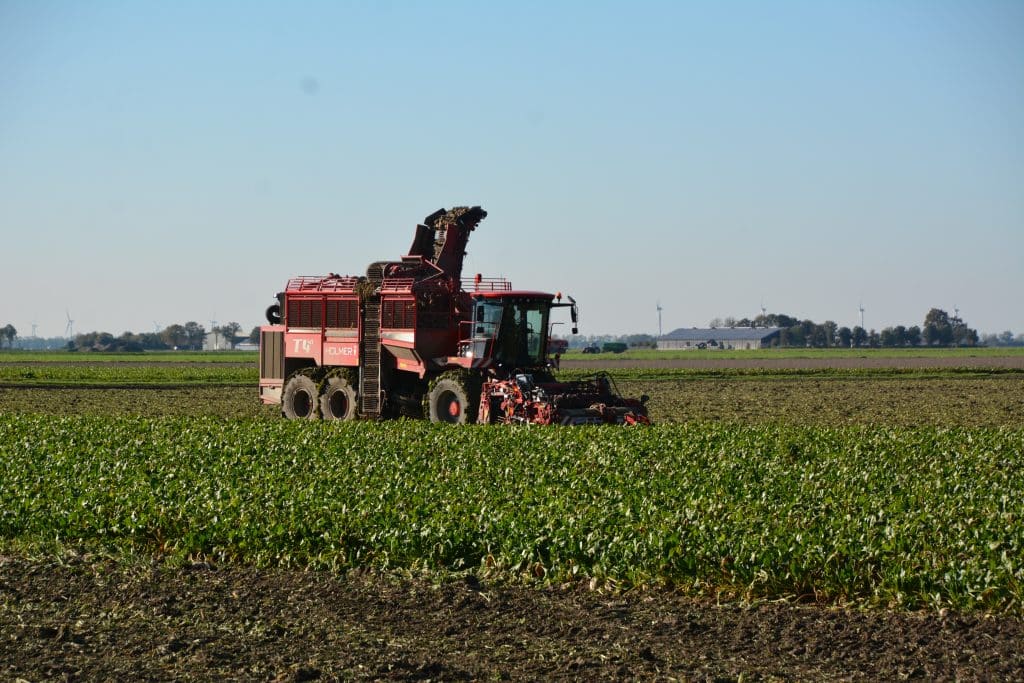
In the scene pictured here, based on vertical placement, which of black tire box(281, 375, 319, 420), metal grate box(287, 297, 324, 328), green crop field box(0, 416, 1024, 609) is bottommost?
green crop field box(0, 416, 1024, 609)

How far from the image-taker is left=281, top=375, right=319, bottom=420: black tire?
30.9 meters

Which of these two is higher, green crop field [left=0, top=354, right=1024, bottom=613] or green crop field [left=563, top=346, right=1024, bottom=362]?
green crop field [left=563, top=346, right=1024, bottom=362]

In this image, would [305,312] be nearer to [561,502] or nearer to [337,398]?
[337,398]

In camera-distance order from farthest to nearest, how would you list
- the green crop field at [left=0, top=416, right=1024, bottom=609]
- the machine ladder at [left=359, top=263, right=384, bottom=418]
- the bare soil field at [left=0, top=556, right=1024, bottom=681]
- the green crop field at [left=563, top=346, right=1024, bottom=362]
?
the green crop field at [left=563, top=346, right=1024, bottom=362]
the machine ladder at [left=359, top=263, right=384, bottom=418]
the green crop field at [left=0, top=416, right=1024, bottom=609]
the bare soil field at [left=0, top=556, right=1024, bottom=681]

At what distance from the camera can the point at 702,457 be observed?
19094mm

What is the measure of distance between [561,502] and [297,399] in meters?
17.8

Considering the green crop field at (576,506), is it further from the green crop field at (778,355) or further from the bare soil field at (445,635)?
the green crop field at (778,355)

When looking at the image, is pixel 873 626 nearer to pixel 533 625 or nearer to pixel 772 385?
pixel 533 625

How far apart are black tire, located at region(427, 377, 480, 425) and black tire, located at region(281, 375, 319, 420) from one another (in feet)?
14.2

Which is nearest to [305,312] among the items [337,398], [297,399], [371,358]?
[297,399]

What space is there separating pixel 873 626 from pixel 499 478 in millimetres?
7052

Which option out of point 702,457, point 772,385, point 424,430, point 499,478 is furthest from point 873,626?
point 772,385

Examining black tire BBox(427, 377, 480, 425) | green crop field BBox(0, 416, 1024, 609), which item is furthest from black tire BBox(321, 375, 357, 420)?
green crop field BBox(0, 416, 1024, 609)

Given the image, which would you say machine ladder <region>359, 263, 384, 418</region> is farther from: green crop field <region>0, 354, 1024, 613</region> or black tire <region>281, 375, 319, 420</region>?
green crop field <region>0, 354, 1024, 613</region>
